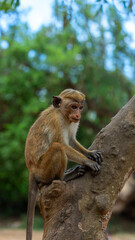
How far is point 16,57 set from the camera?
13.9m

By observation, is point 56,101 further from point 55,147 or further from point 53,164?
point 53,164

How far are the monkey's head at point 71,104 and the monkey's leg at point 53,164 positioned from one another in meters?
0.76

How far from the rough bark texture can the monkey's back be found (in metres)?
0.95

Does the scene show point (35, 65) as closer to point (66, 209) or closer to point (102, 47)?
point (102, 47)

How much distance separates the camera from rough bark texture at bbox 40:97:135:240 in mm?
3756

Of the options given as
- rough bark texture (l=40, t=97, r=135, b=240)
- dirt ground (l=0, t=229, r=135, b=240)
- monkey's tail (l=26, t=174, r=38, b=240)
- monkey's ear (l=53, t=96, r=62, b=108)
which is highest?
monkey's ear (l=53, t=96, r=62, b=108)

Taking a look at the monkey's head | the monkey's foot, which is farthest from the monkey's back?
the monkey's foot

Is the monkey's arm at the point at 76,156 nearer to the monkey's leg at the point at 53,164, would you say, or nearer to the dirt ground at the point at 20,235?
the monkey's leg at the point at 53,164

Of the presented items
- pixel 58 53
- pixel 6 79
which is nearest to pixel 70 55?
pixel 58 53

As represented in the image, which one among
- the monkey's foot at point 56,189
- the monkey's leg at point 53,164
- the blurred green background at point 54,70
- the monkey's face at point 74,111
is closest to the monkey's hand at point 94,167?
the monkey's foot at point 56,189

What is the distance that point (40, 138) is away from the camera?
16.6 feet

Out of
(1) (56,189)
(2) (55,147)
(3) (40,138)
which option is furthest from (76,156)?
(1) (56,189)

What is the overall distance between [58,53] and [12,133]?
3.74 metres

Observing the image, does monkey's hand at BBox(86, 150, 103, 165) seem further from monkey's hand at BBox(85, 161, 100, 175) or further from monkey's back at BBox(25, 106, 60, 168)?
monkey's back at BBox(25, 106, 60, 168)
